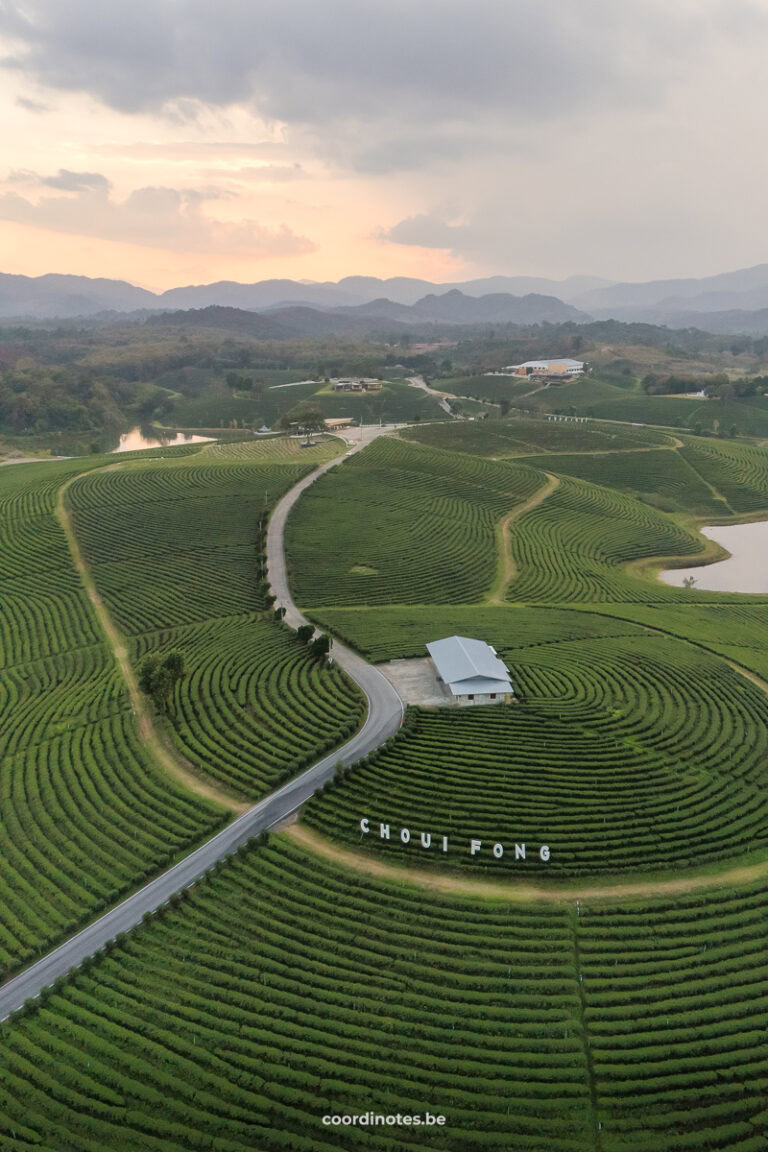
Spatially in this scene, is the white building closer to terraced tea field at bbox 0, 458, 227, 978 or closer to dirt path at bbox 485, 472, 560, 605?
terraced tea field at bbox 0, 458, 227, 978

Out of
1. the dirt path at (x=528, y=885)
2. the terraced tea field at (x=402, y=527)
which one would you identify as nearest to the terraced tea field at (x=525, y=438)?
the terraced tea field at (x=402, y=527)

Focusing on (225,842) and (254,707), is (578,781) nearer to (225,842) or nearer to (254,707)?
(225,842)

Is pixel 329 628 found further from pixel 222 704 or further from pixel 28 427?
pixel 28 427

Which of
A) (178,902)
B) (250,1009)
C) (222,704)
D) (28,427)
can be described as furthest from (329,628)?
(28,427)

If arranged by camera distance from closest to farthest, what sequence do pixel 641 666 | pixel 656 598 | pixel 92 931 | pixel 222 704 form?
pixel 92 931
pixel 222 704
pixel 641 666
pixel 656 598

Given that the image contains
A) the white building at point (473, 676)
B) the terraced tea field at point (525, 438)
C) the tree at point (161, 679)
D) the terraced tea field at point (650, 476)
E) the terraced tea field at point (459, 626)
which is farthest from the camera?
the terraced tea field at point (525, 438)

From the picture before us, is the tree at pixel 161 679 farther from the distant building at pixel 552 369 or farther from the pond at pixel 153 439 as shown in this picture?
the distant building at pixel 552 369

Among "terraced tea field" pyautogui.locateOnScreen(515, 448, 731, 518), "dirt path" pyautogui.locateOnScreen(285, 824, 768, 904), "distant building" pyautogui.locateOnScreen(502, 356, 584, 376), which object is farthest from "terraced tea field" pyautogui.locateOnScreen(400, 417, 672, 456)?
"dirt path" pyautogui.locateOnScreen(285, 824, 768, 904)
